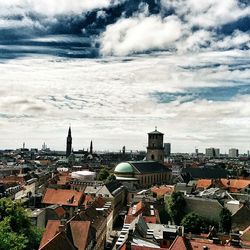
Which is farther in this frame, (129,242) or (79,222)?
(79,222)

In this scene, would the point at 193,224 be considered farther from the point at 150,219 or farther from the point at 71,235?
the point at 71,235

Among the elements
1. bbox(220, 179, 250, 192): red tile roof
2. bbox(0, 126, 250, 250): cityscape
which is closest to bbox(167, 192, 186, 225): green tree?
bbox(0, 126, 250, 250): cityscape

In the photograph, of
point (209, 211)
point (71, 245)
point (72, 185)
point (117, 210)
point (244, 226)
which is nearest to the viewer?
point (71, 245)

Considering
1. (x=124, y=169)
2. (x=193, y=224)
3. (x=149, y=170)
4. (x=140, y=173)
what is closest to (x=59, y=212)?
(x=193, y=224)

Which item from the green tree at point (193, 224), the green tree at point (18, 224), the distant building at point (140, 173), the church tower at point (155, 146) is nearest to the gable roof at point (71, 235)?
the green tree at point (18, 224)

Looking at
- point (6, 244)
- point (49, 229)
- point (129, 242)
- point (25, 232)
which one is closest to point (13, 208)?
point (25, 232)

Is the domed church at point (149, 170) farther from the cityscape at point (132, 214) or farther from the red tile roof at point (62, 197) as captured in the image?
the red tile roof at point (62, 197)

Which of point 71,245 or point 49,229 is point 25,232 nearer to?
point 49,229

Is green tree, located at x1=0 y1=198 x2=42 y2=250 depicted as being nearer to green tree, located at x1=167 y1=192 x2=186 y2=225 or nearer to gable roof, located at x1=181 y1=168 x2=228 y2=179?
green tree, located at x1=167 y1=192 x2=186 y2=225
